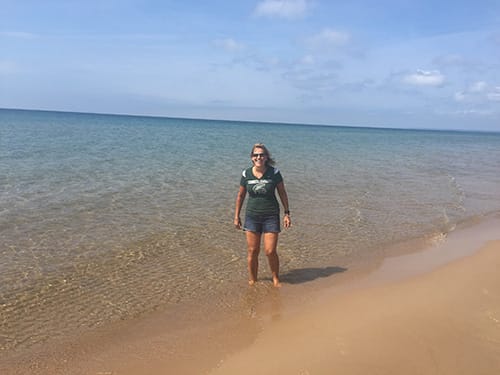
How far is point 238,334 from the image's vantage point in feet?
16.1

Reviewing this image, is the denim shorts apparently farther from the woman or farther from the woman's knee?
the woman's knee

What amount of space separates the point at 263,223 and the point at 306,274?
1.33 metres

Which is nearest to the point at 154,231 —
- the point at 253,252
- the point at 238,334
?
the point at 253,252

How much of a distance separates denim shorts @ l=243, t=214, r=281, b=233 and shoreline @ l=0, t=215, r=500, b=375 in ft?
2.83

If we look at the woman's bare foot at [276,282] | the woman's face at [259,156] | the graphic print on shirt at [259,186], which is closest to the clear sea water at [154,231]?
the woman's bare foot at [276,282]

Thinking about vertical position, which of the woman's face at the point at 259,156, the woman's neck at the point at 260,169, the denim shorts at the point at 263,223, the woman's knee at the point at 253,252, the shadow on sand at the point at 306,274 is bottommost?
the shadow on sand at the point at 306,274

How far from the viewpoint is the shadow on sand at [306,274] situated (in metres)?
6.79

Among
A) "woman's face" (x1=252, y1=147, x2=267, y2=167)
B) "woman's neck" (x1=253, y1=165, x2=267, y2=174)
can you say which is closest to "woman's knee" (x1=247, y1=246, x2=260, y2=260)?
"woman's neck" (x1=253, y1=165, x2=267, y2=174)

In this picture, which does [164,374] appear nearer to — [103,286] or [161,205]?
[103,286]

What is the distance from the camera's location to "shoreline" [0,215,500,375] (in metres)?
4.22

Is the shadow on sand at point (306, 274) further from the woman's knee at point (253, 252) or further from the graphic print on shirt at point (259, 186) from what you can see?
the graphic print on shirt at point (259, 186)

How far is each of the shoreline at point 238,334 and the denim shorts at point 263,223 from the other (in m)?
0.86

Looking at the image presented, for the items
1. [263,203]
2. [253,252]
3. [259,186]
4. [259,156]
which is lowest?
[253,252]

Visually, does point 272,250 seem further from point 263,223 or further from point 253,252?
point 263,223
